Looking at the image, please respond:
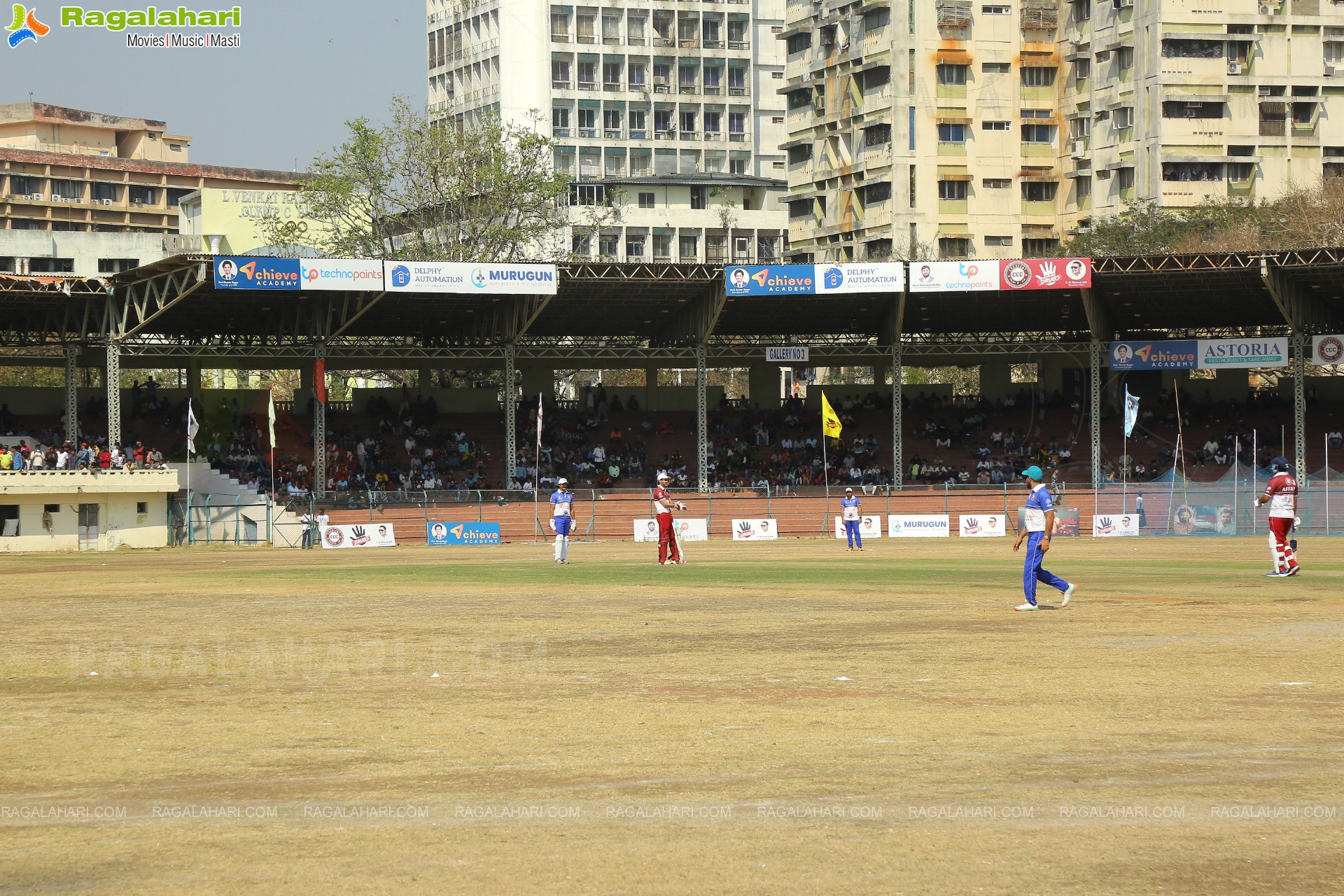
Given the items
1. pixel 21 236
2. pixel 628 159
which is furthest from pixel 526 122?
pixel 21 236

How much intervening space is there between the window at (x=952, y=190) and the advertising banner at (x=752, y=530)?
56.4 m

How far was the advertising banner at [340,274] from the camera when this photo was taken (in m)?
51.1

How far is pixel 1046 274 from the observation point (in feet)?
178

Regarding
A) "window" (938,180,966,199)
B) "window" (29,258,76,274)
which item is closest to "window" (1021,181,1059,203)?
"window" (938,180,966,199)

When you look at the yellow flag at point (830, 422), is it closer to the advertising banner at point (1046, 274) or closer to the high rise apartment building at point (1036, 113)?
the advertising banner at point (1046, 274)

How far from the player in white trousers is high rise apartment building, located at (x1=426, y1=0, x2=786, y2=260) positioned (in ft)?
309

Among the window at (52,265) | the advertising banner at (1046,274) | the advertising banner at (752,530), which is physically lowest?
the advertising banner at (752,530)

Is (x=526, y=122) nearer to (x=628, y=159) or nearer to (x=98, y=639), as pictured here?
(x=628, y=159)

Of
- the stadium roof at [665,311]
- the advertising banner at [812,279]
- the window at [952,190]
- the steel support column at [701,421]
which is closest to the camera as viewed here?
the stadium roof at [665,311]

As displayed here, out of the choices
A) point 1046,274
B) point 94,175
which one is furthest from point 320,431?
point 94,175

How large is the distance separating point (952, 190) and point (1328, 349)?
4869cm

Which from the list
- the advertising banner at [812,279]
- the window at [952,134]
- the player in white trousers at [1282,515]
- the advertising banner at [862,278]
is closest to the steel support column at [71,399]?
the advertising banner at [812,279]

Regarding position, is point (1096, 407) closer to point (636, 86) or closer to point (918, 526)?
point (918, 526)

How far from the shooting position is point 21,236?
308ft
